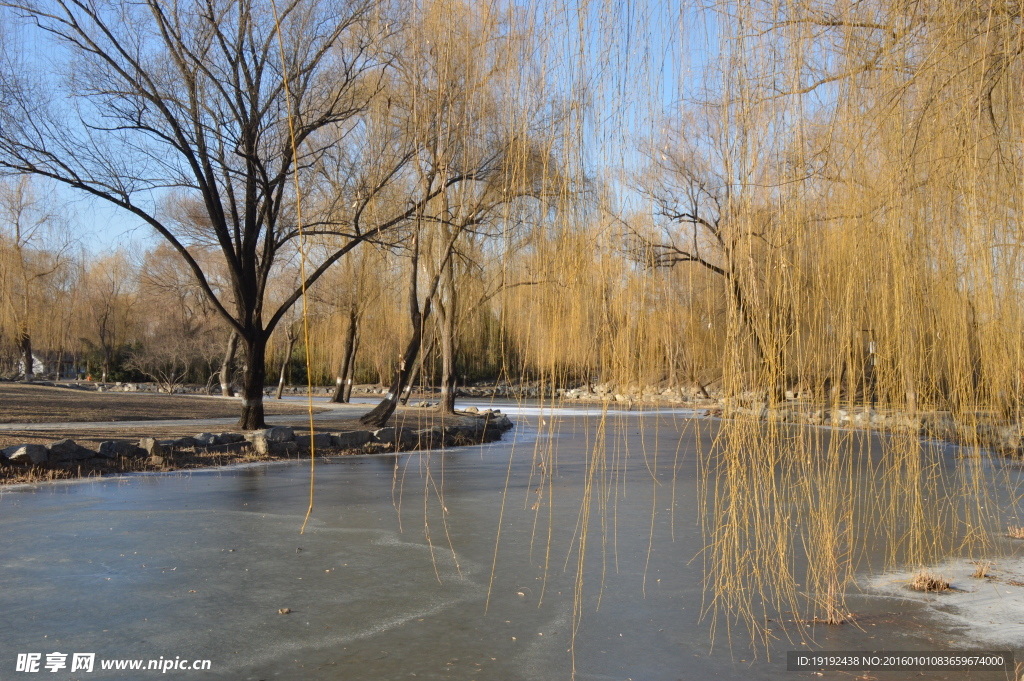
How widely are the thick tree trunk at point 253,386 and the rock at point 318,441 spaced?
922 mm

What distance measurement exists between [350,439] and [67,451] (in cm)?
→ 364

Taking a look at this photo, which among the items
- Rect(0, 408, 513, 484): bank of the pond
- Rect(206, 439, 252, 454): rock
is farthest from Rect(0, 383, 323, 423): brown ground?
Rect(206, 439, 252, 454): rock

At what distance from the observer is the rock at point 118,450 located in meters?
8.26

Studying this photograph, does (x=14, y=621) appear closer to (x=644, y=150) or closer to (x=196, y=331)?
(x=644, y=150)

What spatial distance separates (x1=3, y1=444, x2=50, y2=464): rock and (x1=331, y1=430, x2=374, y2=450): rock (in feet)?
12.0

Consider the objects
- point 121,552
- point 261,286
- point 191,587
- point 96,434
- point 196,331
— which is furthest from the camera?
point 196,331

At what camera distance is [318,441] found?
10.3 meters

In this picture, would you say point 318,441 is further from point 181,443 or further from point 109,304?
point 109,304

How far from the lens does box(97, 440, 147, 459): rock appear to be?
27.1 feet

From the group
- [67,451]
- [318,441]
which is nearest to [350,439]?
[318,441]

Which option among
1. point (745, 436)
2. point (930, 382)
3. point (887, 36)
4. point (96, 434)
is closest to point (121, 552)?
point (745, 436)

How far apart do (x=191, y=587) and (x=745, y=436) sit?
9.05 ft

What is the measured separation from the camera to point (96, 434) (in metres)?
9.41

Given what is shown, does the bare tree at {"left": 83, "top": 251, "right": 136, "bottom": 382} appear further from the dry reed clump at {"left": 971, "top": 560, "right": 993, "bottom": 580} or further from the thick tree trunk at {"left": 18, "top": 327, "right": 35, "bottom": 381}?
the dry reed clump at {"left": 971, "top": 560, "right": 993, "bottom": 580}
